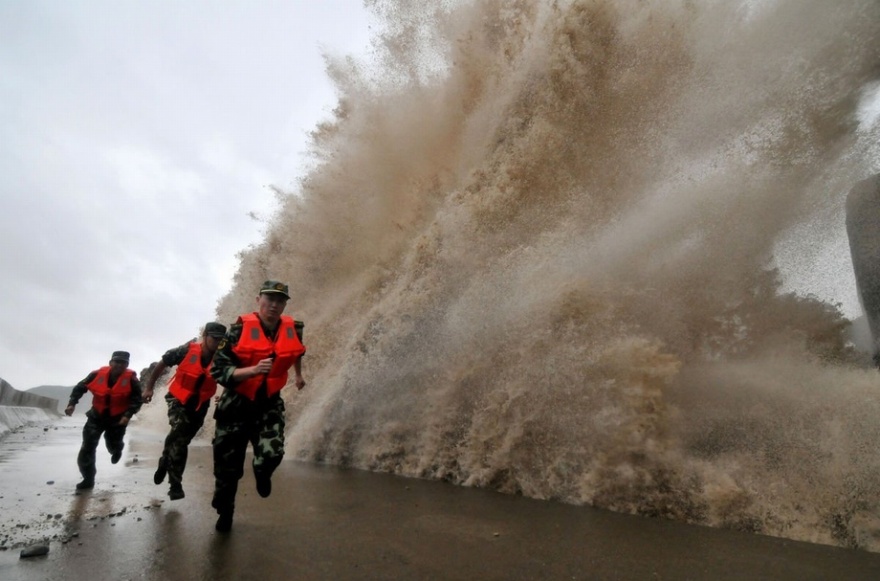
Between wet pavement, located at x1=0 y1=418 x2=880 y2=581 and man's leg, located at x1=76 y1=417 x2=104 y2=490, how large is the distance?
6.3 inches

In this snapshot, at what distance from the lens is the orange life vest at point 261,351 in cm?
374

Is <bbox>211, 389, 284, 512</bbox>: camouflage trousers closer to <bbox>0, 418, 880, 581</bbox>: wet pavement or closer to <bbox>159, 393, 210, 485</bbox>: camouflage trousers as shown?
<bbox>0, 418, 880, 581</bbox>: wet pavement

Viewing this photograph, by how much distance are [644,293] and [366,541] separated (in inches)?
176

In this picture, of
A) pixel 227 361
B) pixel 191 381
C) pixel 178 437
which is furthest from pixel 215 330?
pixel 227 361

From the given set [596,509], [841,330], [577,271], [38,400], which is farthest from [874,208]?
[38,400]

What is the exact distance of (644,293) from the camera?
6.30 m

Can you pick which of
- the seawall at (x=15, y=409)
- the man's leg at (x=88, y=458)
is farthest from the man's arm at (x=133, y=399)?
the seawall at (x=15, y=409)

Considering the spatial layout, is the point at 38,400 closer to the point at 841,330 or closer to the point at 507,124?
the point at 507,124

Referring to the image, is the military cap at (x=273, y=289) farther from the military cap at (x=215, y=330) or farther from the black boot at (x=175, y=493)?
the black boot at (x=175, y=493)

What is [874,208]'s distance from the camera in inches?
288

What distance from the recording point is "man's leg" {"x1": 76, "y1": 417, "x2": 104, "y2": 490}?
17.3 feet

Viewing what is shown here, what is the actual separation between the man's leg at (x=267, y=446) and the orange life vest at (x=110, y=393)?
3032 millimetres

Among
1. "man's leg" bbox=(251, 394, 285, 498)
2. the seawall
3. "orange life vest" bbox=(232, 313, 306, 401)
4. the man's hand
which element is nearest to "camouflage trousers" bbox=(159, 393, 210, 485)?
"man's leg" bbox=(251, 394, 285, 498)

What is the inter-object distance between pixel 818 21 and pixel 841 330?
3.97 metres
